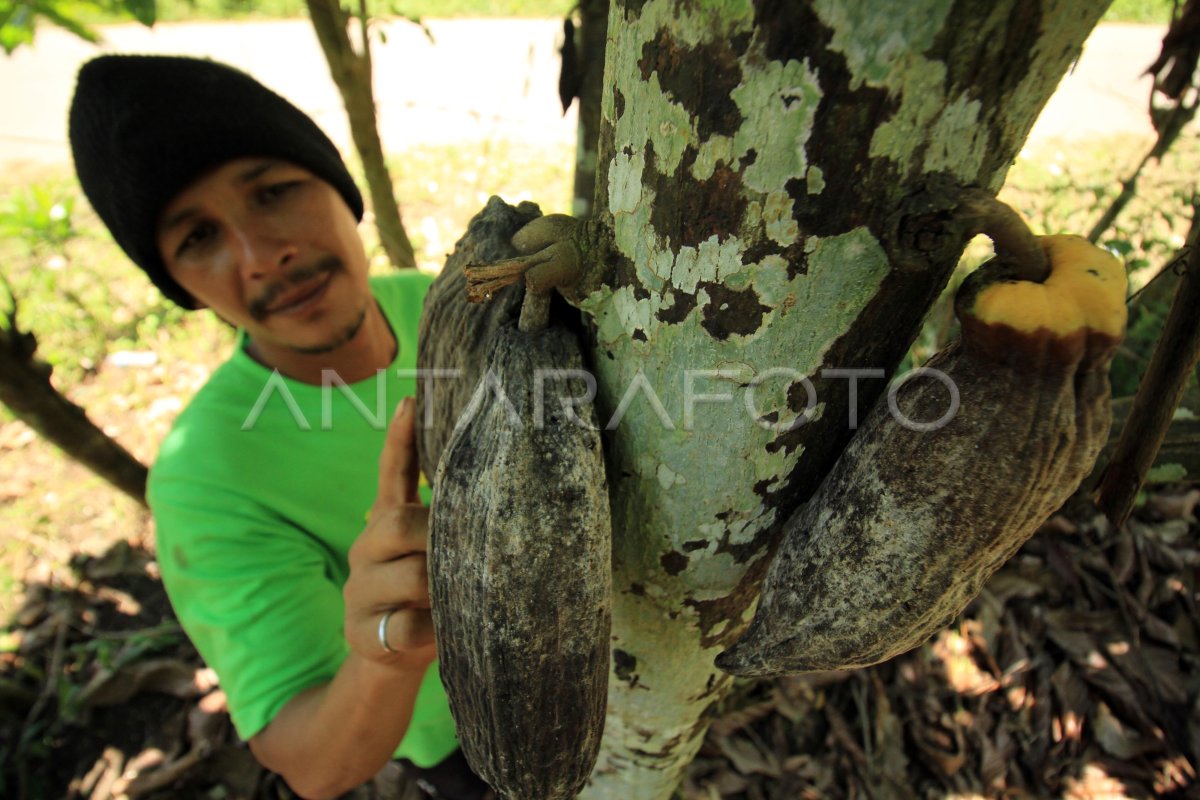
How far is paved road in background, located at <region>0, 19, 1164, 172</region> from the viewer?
4.55 m

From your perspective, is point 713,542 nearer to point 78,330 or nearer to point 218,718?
point 218,718

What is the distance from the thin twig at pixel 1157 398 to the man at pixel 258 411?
880 mm

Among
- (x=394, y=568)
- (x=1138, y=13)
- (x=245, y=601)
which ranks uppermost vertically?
(x=1138, y=13)

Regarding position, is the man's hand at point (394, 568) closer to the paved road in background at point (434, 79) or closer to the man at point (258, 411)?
the man at point (258, 411)

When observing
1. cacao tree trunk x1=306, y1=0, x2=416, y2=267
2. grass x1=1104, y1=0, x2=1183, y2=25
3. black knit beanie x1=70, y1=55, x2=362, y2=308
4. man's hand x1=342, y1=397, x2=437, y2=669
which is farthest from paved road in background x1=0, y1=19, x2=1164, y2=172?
man's hand x1=342, y1=397, x2=437, y2=669

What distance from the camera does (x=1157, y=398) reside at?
65 cm

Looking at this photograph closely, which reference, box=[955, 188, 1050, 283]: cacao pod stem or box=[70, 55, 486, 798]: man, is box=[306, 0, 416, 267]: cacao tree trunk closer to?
box=[70, 55, 486, 798]: man

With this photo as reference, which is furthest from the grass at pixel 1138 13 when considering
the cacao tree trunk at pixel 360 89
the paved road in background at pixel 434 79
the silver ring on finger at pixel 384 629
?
the silver ring on finger at pixel 384 629

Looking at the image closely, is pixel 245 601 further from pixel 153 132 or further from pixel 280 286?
pixel 153 132

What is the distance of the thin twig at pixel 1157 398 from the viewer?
1.98ft

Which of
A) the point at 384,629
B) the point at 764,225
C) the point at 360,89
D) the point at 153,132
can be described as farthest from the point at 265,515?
the point at 360,89

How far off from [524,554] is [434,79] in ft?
17.7

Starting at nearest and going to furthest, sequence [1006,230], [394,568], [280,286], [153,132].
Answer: [1006,230] < [394,568] < [153,132] < [280,286]

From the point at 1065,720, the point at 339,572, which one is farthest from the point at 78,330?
the point at 1065,720
